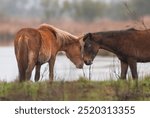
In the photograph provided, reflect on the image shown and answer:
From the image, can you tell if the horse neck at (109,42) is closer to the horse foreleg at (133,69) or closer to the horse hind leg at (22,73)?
the horse foreleg at (133,69)

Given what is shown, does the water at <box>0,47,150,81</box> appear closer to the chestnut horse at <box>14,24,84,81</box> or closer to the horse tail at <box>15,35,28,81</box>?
the chestnut horse at <box>14,24,84,81</box>

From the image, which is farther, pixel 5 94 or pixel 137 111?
pixel 5 94

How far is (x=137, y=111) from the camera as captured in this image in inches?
320

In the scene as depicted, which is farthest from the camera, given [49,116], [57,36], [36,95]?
[57,36]

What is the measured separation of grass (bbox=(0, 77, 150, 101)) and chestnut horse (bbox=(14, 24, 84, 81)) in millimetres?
503

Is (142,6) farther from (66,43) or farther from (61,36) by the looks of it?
(61,36)

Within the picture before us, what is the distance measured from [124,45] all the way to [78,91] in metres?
1.65

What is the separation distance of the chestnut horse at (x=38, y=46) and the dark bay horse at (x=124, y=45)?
620 millimetres

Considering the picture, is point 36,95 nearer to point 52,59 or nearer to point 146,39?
point 52,59

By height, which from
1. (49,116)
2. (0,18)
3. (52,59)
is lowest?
(49,116)

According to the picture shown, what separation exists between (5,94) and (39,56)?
128 centimetres

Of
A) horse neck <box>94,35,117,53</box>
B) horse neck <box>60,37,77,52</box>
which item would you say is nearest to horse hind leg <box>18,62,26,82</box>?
horse neck <box>60,37,77,52</box>

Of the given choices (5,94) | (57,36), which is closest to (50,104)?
(5,94)

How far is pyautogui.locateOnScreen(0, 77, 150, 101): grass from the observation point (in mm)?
8789
